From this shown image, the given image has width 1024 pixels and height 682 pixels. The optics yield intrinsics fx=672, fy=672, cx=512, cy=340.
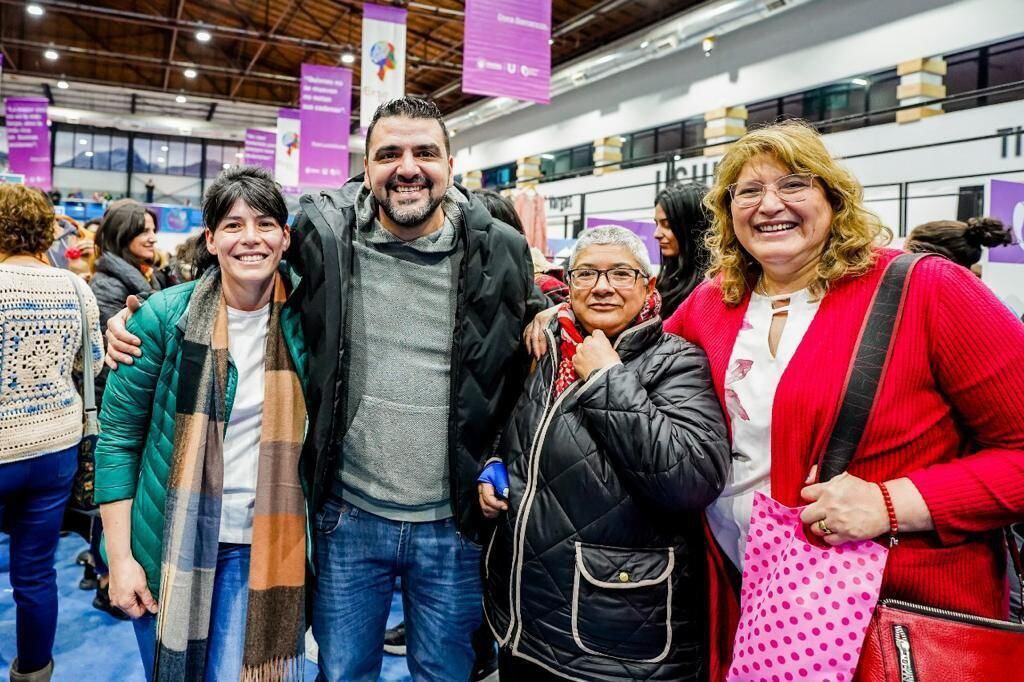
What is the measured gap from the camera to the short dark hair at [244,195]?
1.74 metres

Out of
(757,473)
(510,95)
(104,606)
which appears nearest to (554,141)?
(510,95)

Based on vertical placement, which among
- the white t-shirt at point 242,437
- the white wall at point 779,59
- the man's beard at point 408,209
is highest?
the white wall at point 779,59

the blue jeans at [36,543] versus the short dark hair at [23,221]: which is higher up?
the short dark hair at [23,221]

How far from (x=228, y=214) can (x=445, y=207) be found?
0.60m

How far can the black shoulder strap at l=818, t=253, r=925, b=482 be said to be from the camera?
1300mm

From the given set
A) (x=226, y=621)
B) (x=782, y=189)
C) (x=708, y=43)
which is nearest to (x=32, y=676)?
(x=226, y=621)

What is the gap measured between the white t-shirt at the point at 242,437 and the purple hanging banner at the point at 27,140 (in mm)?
14355

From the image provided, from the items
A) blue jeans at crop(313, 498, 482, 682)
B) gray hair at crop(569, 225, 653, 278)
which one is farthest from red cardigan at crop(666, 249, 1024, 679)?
blue jeans at crop(313, 498, 482, 682)

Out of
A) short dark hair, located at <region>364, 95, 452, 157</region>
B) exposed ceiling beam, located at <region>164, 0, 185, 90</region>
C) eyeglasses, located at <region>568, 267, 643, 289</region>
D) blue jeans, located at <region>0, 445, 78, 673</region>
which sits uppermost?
exposed ceiling beam, located at <region>164, 0, 185, 90</region>

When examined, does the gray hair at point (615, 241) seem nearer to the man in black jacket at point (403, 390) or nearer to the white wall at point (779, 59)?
the man in black jacket at point (403, 390)

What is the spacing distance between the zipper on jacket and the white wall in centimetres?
960

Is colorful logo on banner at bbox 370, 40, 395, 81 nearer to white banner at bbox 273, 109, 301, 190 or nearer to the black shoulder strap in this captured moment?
white banner at bbox 273, 109, 301, 190

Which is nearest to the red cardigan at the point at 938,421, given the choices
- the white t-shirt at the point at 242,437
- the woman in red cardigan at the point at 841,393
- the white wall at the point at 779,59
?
the woman in red cardigan at the point at 841,393

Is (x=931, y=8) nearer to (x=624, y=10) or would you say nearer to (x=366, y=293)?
(x=624, y=10)
